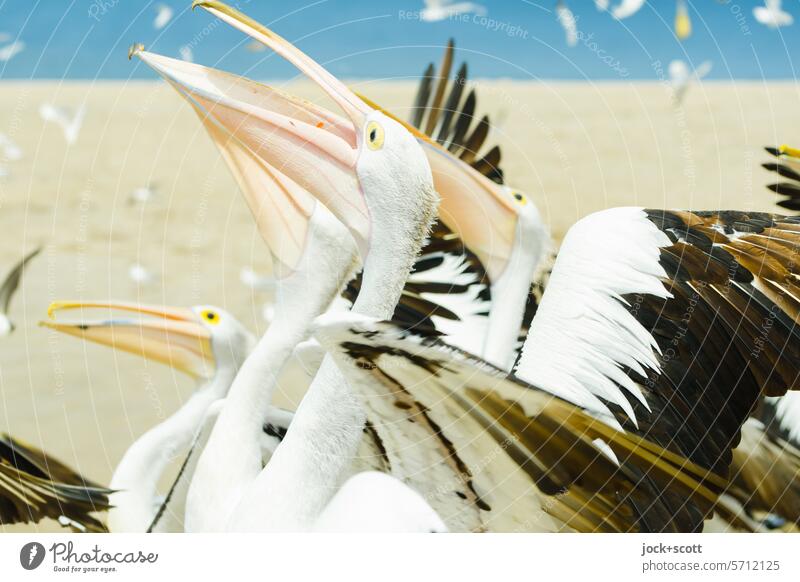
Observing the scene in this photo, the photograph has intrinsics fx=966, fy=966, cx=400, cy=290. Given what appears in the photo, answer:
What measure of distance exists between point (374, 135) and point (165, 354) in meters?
0.81

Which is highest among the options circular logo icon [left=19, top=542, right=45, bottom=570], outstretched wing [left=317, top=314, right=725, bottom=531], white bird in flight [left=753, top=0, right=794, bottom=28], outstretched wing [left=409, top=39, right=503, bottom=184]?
white bird in flight [left=753, top=0, right=794, bottom=28]

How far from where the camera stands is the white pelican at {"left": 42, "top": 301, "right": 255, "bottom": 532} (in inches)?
70.6

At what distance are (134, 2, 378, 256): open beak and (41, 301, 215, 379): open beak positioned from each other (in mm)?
543

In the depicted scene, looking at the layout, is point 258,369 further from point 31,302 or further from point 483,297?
point 31,302

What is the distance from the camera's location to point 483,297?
83.1 inches

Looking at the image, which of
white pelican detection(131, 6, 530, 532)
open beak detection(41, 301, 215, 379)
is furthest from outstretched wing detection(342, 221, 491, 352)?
open beak detection(41, 301, 215, 379)

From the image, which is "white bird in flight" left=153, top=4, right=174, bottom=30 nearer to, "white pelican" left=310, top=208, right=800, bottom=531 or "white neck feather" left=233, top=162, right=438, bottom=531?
"white neck feather" left=233, top=162, right=438, bottom=531

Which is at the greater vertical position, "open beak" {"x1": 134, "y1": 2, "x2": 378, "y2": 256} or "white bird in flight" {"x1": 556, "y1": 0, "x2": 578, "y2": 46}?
"white bird in flight" {"x1": 556, "y1": 0, "x2": 578, "y2": 46}

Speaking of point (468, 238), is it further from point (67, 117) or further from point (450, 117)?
point (67, 117)

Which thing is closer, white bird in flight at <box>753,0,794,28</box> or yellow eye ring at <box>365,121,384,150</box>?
yellow eye ring at <box>365,121,384,150</box>

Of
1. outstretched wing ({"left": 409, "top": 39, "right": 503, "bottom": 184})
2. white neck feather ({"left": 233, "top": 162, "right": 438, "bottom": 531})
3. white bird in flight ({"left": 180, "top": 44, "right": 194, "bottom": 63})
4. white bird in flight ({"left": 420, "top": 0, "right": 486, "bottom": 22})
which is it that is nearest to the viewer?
white neck feather ({"left": 233, "top": 162, "right": 438, "bottom": 531})

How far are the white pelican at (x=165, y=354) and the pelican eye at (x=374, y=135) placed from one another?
0.68m

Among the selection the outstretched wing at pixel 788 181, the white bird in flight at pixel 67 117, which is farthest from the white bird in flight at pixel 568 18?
the white bird in flight at pixel 67 117

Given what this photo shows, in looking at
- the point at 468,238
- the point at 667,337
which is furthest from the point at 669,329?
the point at 468,238
